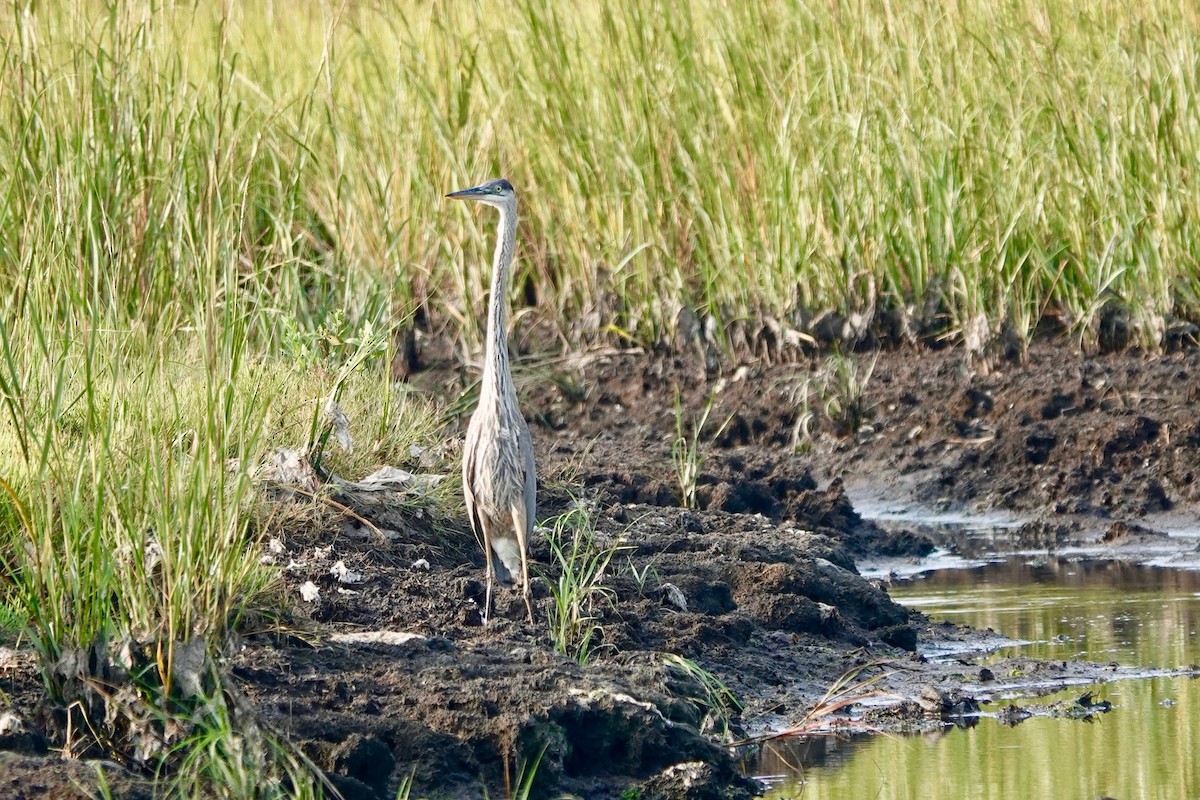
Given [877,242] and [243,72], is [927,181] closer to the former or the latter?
[877,242]

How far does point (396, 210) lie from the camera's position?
346 inches

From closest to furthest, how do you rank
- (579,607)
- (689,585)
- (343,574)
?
(579,607)
(343,574)
(689,585)

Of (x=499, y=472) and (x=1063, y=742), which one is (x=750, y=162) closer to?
(x=499, y=472)

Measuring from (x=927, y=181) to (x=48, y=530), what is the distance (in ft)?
17.5

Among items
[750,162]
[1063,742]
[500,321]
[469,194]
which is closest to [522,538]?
[500,321]

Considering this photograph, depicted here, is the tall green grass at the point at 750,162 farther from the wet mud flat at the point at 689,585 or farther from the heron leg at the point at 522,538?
the heron leg at the point at 522,538

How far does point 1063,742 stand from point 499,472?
1785mm

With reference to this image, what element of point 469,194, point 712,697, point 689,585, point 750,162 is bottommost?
point 712,697

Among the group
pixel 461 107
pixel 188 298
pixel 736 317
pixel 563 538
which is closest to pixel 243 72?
pixel 461 107

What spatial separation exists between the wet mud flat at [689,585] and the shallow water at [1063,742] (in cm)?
14

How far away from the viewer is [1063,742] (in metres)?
4.40

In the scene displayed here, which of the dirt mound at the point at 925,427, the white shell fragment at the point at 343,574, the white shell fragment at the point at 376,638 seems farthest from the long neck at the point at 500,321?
the dirt mound at the point at 925,427

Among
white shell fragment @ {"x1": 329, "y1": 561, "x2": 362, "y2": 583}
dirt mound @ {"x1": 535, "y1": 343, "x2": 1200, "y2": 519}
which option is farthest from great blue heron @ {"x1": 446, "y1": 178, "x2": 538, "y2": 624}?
dirt mound @ {"x1": 535, "y1": 343, "x2": 1200, "y2": 519}

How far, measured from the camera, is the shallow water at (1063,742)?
4052 millimetres
